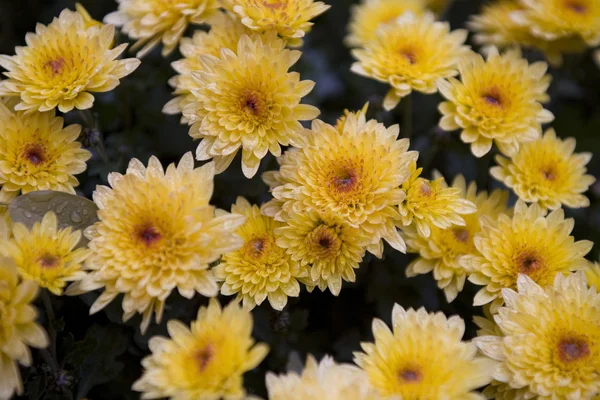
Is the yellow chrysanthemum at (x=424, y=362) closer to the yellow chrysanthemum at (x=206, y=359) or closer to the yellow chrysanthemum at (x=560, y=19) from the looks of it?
the yellow chrysanthemum at (x=206, y=359)

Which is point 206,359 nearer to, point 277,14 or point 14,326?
point 14,326

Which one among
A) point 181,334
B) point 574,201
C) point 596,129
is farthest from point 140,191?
point 596,129

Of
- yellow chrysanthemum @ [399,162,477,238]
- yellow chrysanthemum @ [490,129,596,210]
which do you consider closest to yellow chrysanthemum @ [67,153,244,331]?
yellow chrysanthemum @ [399,162,477,238]

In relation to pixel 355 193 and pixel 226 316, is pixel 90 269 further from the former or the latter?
pixel 355 193

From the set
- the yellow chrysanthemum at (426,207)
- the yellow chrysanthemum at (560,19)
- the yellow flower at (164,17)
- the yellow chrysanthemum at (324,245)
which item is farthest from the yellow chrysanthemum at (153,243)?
the yellow chrysanthemum at (560,19)

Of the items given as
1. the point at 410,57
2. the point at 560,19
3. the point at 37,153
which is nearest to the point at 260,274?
the point at 37,153
